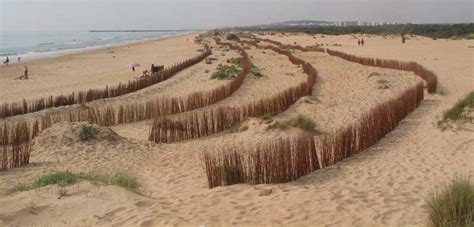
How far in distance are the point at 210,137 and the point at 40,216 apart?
19.9 ft

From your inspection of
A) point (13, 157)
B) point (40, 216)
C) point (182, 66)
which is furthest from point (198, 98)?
point (182, 66)

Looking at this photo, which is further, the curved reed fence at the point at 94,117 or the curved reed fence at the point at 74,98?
the curved reed fence at the point at 74,98

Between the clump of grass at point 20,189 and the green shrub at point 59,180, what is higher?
the green shrub at point 59,180

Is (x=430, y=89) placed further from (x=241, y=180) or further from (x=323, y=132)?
(x=241, y=180)

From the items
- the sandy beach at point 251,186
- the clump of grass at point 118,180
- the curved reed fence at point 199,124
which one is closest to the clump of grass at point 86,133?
the sandy beach at point 251,186

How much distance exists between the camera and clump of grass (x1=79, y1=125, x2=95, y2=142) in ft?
33.4

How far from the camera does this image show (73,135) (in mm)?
10188

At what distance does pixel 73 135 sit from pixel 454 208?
795 centimetres

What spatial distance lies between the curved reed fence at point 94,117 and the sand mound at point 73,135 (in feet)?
1.24

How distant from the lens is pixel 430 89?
16.3m

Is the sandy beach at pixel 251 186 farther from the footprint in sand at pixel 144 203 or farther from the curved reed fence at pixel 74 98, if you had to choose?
the curved reed fence at pixel 74 98

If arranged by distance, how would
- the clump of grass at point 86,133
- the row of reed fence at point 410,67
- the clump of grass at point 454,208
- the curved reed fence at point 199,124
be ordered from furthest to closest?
1. the row of reed fence at point 410,67
2. the curved reed fence at point 199,124
3. the clump of grass at point 86,133
4. the clump of grass at point 454,208

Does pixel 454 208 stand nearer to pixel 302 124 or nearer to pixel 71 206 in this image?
pixel 71 206

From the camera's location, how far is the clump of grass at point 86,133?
33.4 feet
